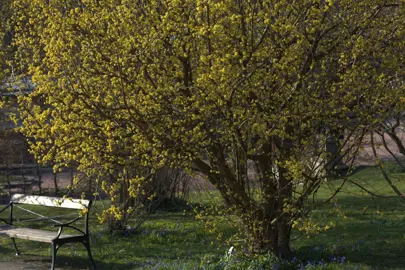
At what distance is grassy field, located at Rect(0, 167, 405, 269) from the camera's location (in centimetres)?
810

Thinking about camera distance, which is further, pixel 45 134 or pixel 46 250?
pixel 46 250

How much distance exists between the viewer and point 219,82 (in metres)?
6.77

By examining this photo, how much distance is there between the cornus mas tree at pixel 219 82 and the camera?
23.0 ft

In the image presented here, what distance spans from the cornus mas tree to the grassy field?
0.88m

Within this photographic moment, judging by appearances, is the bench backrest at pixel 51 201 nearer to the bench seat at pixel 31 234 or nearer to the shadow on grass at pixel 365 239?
the bench seat at pixel 31 234

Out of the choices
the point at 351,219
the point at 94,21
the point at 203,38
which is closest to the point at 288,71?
the point at 203,38

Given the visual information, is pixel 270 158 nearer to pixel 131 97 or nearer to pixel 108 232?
pixel 131 97

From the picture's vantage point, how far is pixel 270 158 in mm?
7902

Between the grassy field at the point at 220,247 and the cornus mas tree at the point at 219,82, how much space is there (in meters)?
0.88

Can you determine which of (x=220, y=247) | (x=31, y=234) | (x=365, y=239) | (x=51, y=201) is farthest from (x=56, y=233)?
(x=365, y=239)

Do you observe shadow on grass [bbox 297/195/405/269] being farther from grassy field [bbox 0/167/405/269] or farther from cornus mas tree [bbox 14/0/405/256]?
cornus mas tree [bbox 14/0/405/256]

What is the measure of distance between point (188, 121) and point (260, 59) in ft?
3.03

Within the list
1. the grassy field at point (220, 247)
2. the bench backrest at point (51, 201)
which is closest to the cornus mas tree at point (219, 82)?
the grassy field at point (220, 247)

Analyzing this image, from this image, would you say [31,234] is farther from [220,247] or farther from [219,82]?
[219,82]
